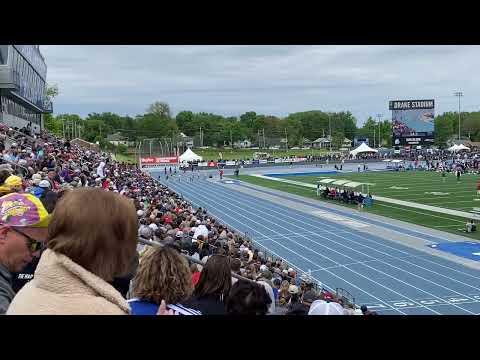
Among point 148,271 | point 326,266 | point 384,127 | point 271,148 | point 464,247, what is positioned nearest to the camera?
point 148,271

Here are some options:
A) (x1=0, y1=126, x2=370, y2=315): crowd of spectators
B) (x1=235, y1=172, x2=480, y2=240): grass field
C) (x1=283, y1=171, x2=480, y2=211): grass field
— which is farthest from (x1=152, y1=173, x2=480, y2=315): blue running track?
(x1=0, y1=126, x2=370, y2=315): crowd of spectators

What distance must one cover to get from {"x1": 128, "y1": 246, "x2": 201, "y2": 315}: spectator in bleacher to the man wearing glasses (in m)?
0.49

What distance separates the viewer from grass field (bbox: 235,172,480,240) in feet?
84.1

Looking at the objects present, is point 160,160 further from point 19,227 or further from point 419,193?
point 19,227

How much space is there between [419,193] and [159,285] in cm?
3614

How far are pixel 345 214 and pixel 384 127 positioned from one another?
10146cm

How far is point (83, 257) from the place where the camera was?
1.64 m

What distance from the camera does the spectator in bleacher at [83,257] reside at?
5.27 ft

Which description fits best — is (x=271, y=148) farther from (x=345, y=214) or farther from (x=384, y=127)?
(x=345, y=214)

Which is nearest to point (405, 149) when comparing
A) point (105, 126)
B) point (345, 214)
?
point (105, 126)

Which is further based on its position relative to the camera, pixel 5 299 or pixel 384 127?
pixel 384 127

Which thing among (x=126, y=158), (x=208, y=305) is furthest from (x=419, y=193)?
(x=126, y=158)

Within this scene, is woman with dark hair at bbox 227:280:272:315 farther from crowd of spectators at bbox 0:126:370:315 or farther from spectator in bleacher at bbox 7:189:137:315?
spectator in bleacher at bbox 7:189:137:315
